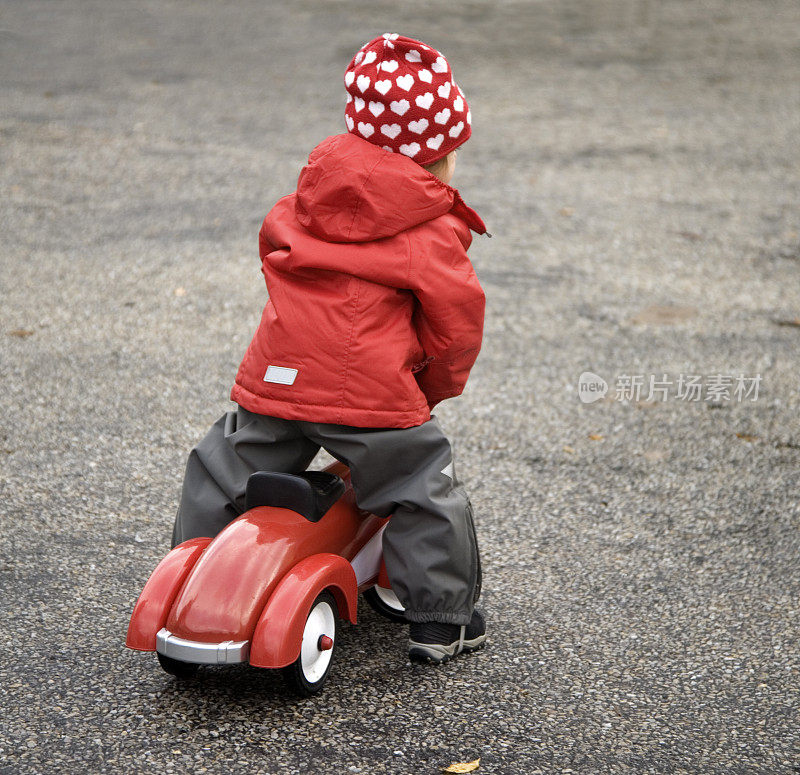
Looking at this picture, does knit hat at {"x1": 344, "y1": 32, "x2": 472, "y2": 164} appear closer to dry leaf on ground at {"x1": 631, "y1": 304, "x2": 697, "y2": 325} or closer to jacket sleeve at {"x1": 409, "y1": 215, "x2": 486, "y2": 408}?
jacket sleeve at {"x1": 409, "y1": 215, "x2": 486, "y2": 408}

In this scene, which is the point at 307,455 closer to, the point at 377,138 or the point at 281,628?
the point at 281,628

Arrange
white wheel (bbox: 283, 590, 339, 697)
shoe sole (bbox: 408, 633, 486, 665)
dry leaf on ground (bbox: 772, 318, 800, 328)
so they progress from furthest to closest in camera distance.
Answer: dry leaf on ground (bbox: 772, 318, 800, 328) → shoe sole (bbox: 408, 633, 486, 665) → white wheel (bbox: 283, 590, 339, 697)

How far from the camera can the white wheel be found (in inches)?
102

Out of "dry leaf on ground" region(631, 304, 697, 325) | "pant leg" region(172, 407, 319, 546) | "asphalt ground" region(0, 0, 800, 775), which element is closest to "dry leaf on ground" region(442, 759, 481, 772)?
"asphalt ground" region(0, 0, 800, 775)

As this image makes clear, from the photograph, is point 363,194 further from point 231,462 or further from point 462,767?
point 462,767

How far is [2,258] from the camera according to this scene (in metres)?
5.94

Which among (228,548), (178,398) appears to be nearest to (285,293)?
(228,548)

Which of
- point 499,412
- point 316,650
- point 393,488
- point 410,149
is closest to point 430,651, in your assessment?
point 316,650

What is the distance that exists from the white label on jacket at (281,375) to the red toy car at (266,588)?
24 cm

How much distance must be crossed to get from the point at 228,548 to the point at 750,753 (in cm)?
139

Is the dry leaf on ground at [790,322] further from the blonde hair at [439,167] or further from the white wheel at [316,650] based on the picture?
the white wheel at [316,650]

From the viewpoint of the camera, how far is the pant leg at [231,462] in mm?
2770

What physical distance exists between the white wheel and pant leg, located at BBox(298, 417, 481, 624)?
22cm

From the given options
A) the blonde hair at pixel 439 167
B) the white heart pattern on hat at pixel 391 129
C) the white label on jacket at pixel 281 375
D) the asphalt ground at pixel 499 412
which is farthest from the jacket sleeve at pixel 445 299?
the asphalt ground at pixel 499 412
